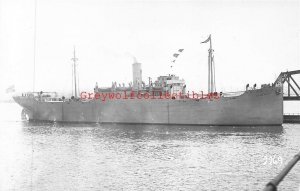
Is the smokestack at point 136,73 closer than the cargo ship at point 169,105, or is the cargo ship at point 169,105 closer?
the cargo ship at point 169,105

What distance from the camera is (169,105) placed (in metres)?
36.3

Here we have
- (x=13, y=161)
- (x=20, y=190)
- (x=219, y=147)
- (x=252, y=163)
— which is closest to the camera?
(x=20, y=190)

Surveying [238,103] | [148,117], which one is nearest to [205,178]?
[238,103]

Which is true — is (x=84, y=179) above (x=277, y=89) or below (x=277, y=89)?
below

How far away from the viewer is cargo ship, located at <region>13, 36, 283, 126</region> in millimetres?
33031

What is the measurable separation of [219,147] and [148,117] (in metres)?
17.4

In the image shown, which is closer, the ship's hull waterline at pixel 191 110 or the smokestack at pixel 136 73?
the ship's hull waterline at pixel 191 110

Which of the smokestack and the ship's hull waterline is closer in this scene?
the ship's hull waterline

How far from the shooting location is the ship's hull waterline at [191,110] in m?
32.9

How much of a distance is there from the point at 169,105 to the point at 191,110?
2.43m

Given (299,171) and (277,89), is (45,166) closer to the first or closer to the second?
(299,171)

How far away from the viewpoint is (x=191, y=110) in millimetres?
35438

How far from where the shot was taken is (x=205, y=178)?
1363 cm

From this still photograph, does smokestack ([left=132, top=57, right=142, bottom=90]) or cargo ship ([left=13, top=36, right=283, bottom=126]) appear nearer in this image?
cargo ship ([left=13, top=36, right=283, bottom=126])
